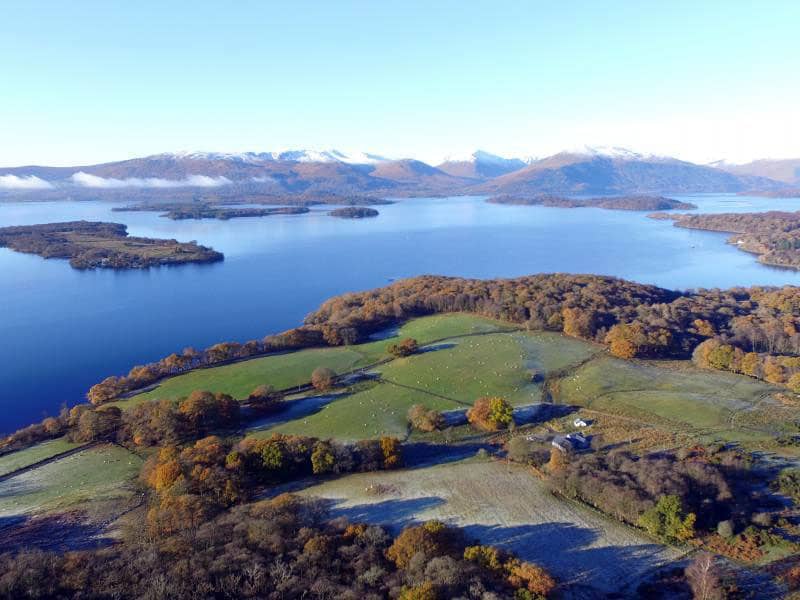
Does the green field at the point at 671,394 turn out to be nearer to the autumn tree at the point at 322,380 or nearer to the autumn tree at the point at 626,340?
the autumn tree at the point at 626,340

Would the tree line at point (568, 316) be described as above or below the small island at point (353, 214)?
below

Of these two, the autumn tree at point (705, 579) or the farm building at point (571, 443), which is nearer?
the autumn tree at point (705, 579)

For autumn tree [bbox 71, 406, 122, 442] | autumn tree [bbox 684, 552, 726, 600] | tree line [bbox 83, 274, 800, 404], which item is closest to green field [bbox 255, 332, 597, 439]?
tree line [bbox 83, 274, 800, 404]

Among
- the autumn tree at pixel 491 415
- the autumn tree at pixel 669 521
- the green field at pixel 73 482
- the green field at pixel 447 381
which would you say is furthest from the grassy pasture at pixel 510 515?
the green field at pixel 73 482

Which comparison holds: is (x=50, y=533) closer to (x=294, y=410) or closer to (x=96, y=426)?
(x=96, y=426)

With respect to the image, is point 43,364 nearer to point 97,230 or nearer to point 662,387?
point 662,387

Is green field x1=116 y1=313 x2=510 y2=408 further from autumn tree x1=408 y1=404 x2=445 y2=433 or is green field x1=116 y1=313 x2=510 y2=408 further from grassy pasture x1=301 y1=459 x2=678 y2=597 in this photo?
grassy pasture x1=301 y1=459 x2=678 y2=597

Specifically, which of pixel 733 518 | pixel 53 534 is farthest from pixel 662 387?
pixel 53 534

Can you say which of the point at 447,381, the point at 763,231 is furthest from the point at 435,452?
the point at 763,231
